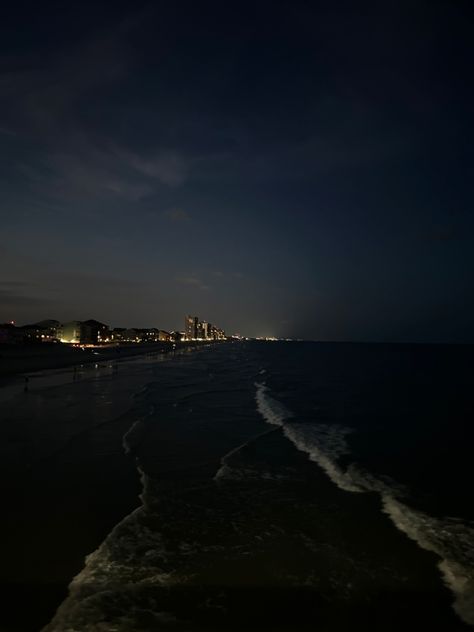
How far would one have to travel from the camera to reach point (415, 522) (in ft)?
35.0

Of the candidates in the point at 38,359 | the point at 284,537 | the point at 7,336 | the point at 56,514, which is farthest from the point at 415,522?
the point at 7,336

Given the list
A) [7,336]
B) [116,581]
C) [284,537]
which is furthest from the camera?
[7,336]

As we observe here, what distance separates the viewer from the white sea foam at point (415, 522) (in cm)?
779

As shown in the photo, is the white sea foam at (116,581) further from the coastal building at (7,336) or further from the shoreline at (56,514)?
the coastal building at (7,336)

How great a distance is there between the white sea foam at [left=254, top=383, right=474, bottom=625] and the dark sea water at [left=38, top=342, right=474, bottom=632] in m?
0.05

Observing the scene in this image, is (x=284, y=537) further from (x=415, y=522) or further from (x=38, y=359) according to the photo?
(x=38, y=359)

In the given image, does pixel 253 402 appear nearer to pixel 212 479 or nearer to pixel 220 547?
pixel 212 479

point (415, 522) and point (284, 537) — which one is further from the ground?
point (284, 537)

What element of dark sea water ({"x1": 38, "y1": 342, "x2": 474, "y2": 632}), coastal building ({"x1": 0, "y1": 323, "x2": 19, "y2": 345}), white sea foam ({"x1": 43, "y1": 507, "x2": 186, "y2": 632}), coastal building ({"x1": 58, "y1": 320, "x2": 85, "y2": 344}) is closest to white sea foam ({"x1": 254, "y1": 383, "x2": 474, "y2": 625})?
dark sea water ({"x1": 38, "y1": 342, "x2": 474, "y2": 632})

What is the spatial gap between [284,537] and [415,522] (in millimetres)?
3897

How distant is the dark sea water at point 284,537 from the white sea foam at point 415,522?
5cm

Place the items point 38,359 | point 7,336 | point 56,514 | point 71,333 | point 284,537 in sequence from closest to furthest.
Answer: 1. point 284,537
2. point 56,514
3. point 38,359
4. point 7,336
5. point 71,333

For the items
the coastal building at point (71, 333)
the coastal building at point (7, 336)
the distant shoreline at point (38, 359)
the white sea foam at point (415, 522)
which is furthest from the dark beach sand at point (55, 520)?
the coastal building at point (71, 333)

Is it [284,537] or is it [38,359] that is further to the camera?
[38,359]
